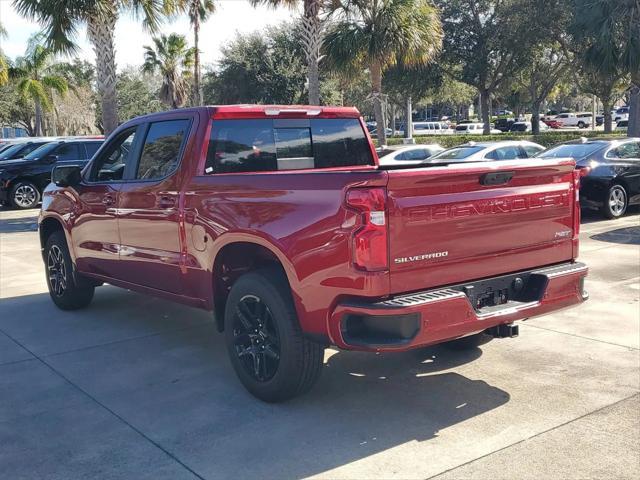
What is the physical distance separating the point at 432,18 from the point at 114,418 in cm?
1795

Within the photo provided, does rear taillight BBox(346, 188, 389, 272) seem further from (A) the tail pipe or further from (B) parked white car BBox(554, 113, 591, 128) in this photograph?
(B) parked white car BBox(554, 113, 591, 128)

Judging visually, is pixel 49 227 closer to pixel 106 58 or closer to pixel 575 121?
pixel 106 58

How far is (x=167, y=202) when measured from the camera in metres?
5.30

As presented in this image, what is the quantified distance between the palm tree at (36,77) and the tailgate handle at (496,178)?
3686 cm

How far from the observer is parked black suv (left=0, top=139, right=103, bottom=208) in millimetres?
17766

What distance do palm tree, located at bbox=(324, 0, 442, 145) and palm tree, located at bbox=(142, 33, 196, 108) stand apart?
21.4 metres

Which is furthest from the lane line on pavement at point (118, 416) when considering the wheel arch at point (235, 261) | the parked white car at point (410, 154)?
the parked white car at point (410, 154)

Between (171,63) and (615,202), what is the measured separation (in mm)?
32034

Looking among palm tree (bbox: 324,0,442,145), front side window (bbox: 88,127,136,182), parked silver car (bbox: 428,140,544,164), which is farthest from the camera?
palm tree (bbox: 324,0,442,145)

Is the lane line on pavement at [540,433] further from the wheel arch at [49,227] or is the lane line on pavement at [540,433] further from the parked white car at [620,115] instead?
the parked white car at [620,115]

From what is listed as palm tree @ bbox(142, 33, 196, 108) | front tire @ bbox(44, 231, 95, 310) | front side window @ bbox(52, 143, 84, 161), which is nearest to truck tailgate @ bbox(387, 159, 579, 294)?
front tire @ bbox(44, 231, 95, 310)

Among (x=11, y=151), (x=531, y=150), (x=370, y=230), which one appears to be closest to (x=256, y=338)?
(x=370, y=230)

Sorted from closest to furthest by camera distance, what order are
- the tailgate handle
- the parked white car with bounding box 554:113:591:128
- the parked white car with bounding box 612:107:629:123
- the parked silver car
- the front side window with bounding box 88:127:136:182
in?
the tailgate handle < the front side window with bounding box 88:127:136:182 < the parked silver car < the parked white car with bounding box 612:107:629:123 < the parked white car with bounding box 554:113:591:128

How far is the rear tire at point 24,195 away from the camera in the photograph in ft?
59.4
